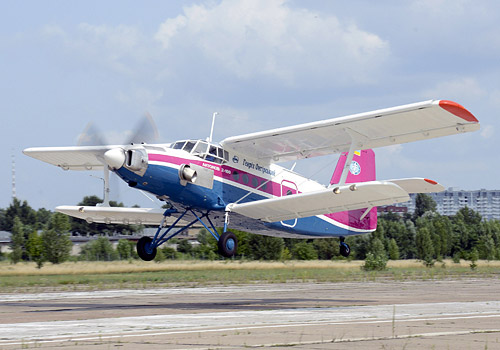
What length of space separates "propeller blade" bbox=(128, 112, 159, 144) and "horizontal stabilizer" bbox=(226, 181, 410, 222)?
3.57 metres

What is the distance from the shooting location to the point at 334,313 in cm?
1741

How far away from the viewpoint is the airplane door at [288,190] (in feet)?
86.8

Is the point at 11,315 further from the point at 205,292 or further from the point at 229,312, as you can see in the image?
the point at 205,292

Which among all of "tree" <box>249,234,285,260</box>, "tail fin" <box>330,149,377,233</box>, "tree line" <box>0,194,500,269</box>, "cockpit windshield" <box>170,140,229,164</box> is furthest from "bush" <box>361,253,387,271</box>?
"cockpit windshield" <box>170,140,229,164</box>

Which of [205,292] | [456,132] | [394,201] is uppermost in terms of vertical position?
[456,132]

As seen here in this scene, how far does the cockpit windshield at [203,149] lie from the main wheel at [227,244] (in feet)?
8.82

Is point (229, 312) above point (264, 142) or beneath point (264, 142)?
beneath

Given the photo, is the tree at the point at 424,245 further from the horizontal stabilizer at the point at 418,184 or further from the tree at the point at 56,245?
the horizontal stabilizer at the point at 418,184

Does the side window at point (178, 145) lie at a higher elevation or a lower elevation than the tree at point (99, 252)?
higher

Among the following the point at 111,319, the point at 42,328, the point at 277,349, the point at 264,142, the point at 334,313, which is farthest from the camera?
the point at 264,142

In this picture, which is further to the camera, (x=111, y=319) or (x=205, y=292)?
(x=205, y=292)

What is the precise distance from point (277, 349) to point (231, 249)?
39.8 ft

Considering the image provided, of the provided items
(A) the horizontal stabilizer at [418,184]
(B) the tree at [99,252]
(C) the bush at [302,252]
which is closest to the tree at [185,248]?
(B) the tree at [99,252]

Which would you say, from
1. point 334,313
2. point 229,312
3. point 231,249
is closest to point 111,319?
point 229,312
